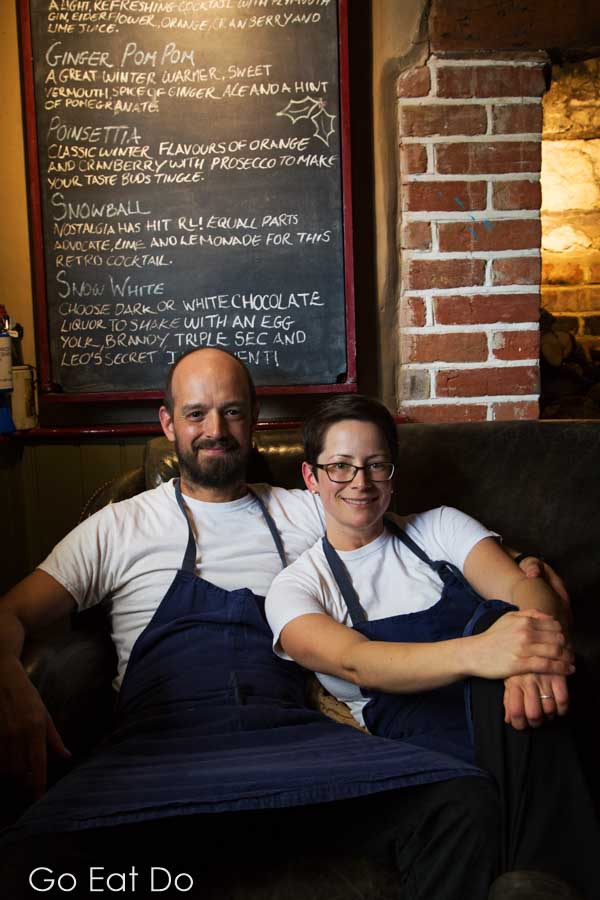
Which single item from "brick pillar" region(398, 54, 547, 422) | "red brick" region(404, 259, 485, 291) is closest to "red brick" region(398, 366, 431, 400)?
"brick pillar" region(398, 54, 547, 422)

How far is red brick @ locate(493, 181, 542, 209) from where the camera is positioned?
2.39 m

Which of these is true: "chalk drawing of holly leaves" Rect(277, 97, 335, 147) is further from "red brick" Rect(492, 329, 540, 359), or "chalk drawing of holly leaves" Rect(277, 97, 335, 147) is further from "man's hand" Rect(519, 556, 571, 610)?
"man's hand" Rect(519, 556, 571, 610)

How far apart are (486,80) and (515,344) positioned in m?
0.79

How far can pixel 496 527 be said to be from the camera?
1923mm

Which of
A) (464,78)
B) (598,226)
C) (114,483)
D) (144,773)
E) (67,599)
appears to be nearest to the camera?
(144,773)

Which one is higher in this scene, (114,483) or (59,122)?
(59,122)

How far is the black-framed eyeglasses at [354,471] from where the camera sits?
60.9 inches

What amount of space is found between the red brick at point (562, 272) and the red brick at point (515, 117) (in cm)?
181

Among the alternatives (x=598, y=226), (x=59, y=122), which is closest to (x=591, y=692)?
(x=59, y=122)

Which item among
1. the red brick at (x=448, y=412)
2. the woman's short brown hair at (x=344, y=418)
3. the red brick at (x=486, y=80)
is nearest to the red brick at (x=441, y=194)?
the red brick at (x=486, y=80)

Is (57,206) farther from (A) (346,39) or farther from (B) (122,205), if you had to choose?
(A) (346,39)

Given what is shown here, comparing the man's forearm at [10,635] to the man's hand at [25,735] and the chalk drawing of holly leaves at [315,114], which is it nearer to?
the man's hand at [25,735]

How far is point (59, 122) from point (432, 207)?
118cm

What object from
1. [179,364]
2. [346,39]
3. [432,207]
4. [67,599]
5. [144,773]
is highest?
[346,39]
